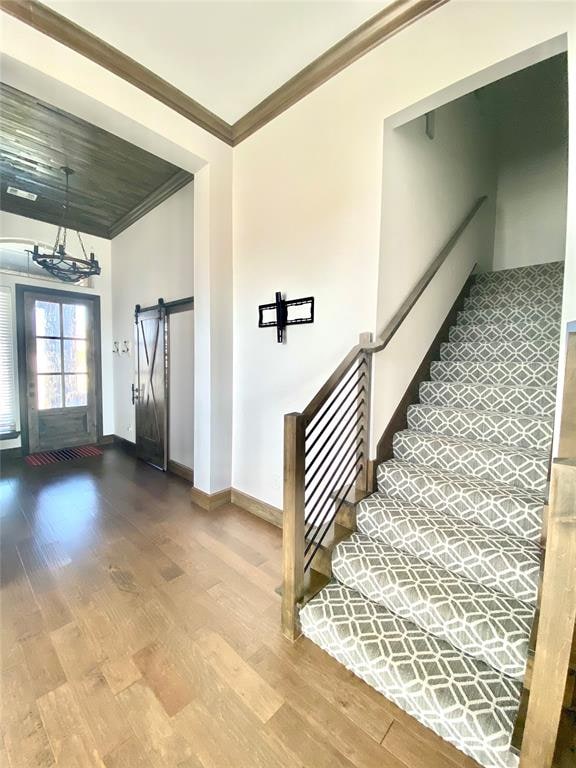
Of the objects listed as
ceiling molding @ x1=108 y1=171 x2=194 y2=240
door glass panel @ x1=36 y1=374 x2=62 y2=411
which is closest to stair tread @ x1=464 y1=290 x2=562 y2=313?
ceiling molding @ x1=108 y1=171 x2=194 y2=240

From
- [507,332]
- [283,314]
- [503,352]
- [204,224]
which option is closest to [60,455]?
[204,224]

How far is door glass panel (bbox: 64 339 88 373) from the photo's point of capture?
5.03 metres

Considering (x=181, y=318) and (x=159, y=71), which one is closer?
(x=159, y=71)

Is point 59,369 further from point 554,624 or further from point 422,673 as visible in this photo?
point 554,624

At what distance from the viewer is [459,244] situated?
10.2 feet

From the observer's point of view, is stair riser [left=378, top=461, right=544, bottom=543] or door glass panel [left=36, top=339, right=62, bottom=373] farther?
door glass panel [left=36, top=339, right=62, bottom=373]

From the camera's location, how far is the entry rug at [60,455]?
14.5ft

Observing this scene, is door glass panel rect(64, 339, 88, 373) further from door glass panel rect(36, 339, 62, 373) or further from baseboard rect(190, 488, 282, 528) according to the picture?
baseboard rect(190, 488, 282, 528)

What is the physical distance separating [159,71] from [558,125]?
4331 mm

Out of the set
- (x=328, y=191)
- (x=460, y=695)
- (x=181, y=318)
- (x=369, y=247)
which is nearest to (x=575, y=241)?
(x=369, y=247)

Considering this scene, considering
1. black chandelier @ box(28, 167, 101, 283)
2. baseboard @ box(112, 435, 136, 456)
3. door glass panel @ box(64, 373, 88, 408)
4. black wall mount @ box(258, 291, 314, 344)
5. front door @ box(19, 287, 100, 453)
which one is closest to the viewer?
black wall mount @ box(258, 291, 314, 344)

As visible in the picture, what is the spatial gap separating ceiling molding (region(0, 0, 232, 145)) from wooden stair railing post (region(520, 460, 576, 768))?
138 inches

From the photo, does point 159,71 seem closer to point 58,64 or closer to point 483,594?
point 58,64

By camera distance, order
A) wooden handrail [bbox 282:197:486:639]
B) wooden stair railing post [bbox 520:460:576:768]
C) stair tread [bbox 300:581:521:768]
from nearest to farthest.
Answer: wooden stair railing post [bbox 520:460:576:768]
stair tread [bbox 300:581:521:768]
wooden handrail [bbox 282:197:486:639]
